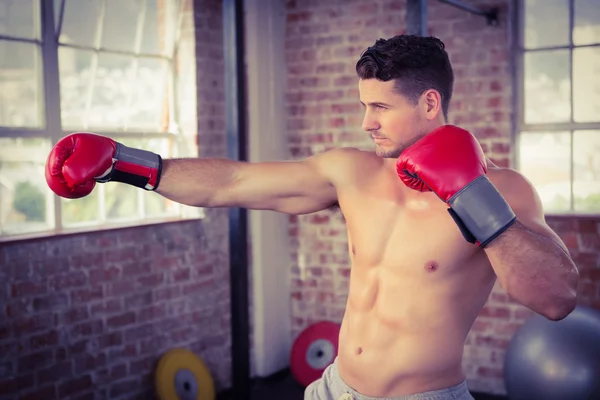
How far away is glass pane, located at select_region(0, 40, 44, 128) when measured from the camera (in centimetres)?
328

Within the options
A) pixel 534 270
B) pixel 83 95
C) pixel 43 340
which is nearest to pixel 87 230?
pixel 43 340

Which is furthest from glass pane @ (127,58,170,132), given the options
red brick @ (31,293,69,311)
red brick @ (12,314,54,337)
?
red brick @ (12,314,54,337)

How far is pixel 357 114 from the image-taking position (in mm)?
4480

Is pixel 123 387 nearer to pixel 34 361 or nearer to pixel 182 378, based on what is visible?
pixel 182 378

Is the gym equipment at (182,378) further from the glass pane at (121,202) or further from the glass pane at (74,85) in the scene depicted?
the glass pane at (74,85)

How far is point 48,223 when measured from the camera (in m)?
3.51

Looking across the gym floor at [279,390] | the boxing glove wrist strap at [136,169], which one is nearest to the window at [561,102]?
the gym floor at [279,390]

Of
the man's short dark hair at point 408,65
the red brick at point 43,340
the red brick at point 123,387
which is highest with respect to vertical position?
the man's short dark hair at point 408,65

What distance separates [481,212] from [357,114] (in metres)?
2.96

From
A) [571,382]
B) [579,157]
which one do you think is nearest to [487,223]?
[571,382]

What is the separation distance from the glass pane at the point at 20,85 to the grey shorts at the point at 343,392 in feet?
6.37

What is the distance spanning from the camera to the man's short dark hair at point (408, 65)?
6.69 ft

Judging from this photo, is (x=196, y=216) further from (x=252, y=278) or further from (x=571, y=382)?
(x=571, y=382)

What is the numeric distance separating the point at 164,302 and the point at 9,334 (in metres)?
0.95
